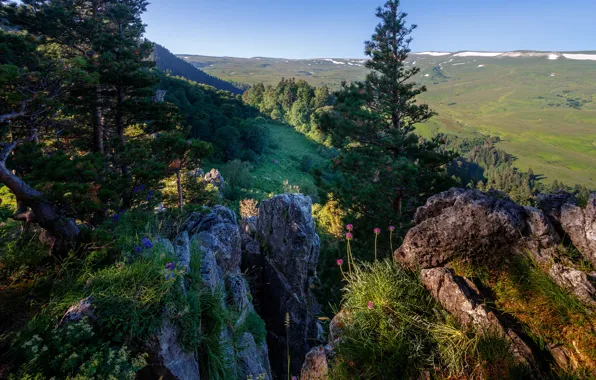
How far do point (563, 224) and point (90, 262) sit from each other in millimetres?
6178

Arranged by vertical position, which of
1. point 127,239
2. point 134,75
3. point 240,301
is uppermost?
point 134,75

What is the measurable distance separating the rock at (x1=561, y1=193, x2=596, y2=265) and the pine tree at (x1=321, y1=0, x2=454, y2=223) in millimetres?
7103

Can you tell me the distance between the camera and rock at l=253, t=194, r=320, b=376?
9.58 metres

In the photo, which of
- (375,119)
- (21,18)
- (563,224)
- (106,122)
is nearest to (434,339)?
(563,224)

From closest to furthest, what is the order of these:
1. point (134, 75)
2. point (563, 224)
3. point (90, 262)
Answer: point (563, 224) < point (90, 262) < point (134, 75)

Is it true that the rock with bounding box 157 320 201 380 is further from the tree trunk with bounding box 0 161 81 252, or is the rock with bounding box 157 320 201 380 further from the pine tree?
the pine tree

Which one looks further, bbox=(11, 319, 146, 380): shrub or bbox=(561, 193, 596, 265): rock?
bbox=(561, 193, 596, 265): rock

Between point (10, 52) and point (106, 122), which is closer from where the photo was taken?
point (10, 52)

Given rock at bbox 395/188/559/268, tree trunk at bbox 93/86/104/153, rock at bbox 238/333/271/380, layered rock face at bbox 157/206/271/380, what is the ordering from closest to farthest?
1. rock at bbox 395/188/559/268
2. layered rock face at bbox 157/206/271/380
3. rock at bbox 238/333/271/380
4. tree trunk at bbox 93/86/104/153

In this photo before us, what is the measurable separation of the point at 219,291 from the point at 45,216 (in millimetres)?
3004

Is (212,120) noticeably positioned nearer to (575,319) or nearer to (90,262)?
(90,262)

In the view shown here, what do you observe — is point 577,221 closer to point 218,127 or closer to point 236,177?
point 236,177

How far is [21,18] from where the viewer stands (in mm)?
12000

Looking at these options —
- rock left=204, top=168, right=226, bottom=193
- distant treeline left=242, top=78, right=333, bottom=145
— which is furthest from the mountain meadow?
distant treeline left=242, top=78, right=333, bottom=145
